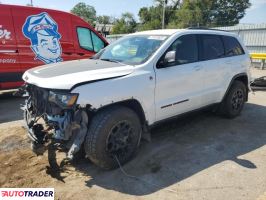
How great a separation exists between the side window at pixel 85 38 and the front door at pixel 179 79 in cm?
463

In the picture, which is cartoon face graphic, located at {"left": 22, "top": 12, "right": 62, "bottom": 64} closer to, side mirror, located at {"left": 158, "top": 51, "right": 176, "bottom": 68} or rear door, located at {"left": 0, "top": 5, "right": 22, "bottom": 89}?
rear door, located at {"left": 0, "top": 5, "right": 22, "bottom": 89}

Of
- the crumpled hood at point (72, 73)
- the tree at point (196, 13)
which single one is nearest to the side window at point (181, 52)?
the crumpled hood at point (72, 73)

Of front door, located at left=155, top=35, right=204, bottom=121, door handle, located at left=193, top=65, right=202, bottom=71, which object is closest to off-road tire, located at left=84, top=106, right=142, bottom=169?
front door, located at left=155, top=35, right=204, bottom=121

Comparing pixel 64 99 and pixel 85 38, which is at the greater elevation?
pixel 85 38

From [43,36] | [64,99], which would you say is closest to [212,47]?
[64,99]

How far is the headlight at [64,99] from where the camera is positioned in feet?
12.0

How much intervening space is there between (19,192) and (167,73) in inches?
102

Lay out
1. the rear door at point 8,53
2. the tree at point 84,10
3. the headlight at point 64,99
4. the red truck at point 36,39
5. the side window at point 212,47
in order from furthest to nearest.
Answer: the tree at point 84,10, the red truck at point 36,39, the rear door at point 8,53, the side window at point 212,47, the headlight at point 64,99

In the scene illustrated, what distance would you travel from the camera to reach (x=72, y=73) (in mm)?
3998

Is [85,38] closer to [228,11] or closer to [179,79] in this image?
[179,79]

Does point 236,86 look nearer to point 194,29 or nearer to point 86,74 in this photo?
point 194,29

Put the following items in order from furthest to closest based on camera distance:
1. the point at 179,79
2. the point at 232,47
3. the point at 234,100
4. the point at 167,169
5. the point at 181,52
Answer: the point at 234,100 < the point at 232,47 < the point at 181,52 < the point at 179,79 < the point at 167,169

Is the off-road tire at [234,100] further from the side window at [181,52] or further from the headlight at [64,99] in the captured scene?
the headlight at [64,99]

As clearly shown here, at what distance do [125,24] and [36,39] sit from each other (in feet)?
186
